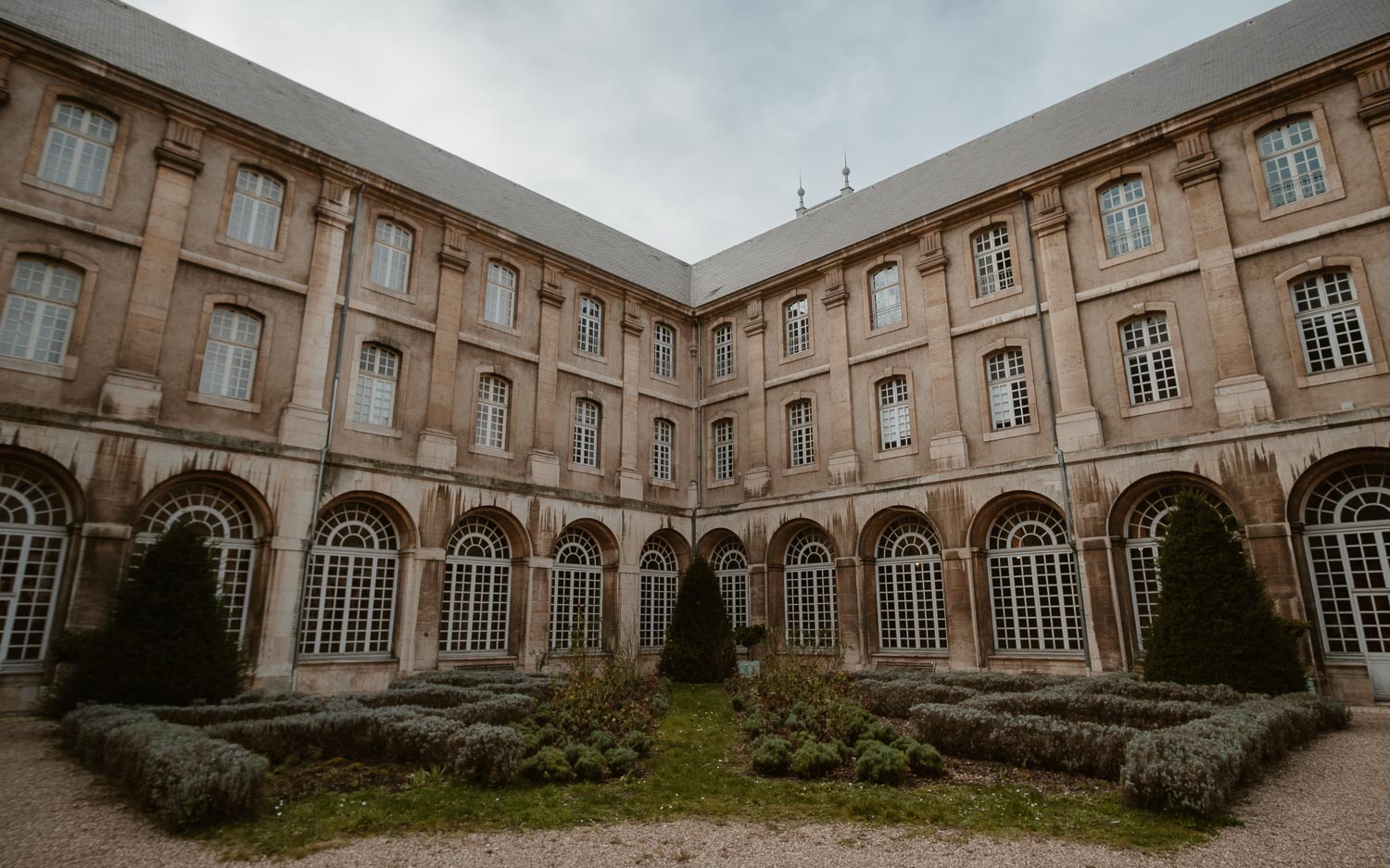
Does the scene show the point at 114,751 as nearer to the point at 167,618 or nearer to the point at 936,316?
the point at 167,618

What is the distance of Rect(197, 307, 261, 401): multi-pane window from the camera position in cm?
1359

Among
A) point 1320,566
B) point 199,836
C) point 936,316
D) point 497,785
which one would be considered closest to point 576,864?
point 497,785

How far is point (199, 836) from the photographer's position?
5.39 meters

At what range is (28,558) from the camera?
1147 centimetres

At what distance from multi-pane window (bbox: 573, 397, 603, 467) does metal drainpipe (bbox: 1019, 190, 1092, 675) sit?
10104mm

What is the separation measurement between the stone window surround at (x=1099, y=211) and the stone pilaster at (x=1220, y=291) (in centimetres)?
53

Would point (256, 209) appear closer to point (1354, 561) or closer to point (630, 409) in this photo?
point (630, 409)

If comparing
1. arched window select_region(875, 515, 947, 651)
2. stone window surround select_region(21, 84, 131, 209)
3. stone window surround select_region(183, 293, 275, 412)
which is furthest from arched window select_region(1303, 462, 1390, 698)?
stone window surround select_region(21, 84, 131, 209)

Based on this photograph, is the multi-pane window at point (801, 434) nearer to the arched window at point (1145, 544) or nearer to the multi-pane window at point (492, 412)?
the multi-pane window at point (492, 412)

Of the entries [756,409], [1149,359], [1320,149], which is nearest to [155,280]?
[756,409]

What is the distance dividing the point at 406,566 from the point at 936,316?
1230 cm

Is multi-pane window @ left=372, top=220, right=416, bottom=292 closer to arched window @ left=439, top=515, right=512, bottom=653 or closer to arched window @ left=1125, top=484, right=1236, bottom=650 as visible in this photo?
arched window @ left=439, top=515, right=512, bottom=653

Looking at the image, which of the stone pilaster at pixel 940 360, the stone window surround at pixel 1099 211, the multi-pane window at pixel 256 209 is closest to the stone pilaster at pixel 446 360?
the multi-pane window at pixel 256 209

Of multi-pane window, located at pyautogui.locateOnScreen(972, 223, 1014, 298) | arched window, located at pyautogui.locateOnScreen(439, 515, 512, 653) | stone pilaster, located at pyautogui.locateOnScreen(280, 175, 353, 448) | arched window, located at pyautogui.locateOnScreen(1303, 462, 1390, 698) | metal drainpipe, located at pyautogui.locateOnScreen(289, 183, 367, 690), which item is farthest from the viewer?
multi-pane window, located at pyautogui.locateOnScreen(972, 223, 1014, 298)
